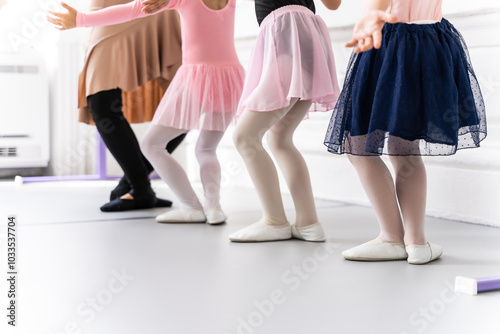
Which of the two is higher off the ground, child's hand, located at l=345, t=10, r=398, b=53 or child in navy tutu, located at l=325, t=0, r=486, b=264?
child's hand, located at l=345, t=10, r=398, b=53

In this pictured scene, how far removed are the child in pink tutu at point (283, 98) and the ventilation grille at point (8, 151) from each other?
2.12m

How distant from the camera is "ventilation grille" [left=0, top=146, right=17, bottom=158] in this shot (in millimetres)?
3518

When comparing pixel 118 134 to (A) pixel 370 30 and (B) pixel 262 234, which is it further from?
(A) pixel 370 30

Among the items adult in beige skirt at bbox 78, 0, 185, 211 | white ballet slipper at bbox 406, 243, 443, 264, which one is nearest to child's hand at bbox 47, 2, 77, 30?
adult in beige skirt at bbox 78, 0, 185, 211

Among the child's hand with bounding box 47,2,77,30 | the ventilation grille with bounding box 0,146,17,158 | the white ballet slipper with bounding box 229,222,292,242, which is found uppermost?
the child's hand with bounding box 47,2,77,30

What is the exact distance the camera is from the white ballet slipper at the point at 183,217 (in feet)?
6.90

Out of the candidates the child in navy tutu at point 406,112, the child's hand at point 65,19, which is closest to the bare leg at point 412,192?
the child in navy tutu at point 406,112

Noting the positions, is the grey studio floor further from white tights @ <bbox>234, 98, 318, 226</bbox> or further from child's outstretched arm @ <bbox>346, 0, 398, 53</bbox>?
child's outstretched arm @ <bbox>346, 0, 398, 53</bbox>

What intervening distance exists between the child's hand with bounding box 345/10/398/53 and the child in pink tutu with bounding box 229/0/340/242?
0.43 meters

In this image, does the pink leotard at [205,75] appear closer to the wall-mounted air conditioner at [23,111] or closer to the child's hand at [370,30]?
the child's hand at [370,30]

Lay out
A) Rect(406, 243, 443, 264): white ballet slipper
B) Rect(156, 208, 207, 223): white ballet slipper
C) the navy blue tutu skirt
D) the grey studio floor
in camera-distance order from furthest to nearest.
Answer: Rect(156, 208, 207, 223): white ballet slipper, Rect(406, 243, 443, 264): white ballet slipper, the navy blue tutu skirt, the grey studio floor

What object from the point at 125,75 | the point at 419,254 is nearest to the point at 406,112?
the point at 419,254

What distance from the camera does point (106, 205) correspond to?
2.38 m

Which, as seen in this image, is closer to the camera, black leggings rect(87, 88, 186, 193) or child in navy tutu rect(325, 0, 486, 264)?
child in navy tutu rect(325, 0, 486, 264)
